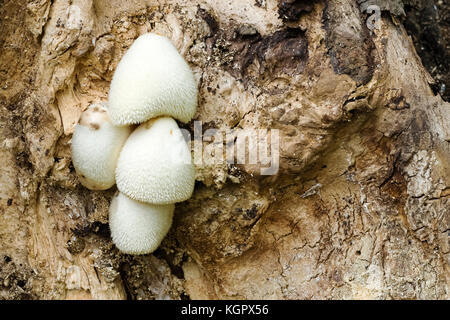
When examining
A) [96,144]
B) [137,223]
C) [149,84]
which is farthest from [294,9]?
[137,223]

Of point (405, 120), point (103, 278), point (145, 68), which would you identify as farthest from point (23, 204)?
point (405, 120)

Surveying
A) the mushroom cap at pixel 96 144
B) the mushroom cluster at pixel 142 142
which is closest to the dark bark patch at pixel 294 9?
the mushroom cluster at pixel 142 142

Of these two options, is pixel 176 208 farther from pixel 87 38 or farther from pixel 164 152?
pixel 87 38

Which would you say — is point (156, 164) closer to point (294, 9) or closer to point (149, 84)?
point (149, 84)

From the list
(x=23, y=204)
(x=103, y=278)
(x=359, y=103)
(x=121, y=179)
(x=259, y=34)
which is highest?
(x=259, y=34)

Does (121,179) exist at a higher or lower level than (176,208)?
higher

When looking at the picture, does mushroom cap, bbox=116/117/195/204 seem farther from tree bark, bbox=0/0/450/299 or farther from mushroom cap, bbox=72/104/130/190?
tree bark, bbox=0/0/450/299

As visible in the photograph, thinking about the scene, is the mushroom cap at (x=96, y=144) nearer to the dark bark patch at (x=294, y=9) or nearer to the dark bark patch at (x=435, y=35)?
the dark bark patch at (x=294, y=9)
